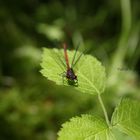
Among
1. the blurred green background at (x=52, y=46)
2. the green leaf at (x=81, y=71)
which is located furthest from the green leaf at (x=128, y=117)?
the blurred green background at (x=52, y=46)

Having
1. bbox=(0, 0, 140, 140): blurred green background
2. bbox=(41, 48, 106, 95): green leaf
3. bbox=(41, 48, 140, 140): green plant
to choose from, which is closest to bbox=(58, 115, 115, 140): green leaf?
bbox=(41, 48, 140, 140): green plant

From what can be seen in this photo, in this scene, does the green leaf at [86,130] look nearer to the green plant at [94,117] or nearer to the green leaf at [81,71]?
the green plant at [94,117]

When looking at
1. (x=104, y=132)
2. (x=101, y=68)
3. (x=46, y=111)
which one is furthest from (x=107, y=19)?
(x=104, y=132)

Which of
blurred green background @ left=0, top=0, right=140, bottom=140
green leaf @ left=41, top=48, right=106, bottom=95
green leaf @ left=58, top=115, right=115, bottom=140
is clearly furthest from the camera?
blurred green background @ left=0, top=0, right=140, bottom=140

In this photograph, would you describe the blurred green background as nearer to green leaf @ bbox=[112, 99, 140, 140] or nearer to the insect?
the insect

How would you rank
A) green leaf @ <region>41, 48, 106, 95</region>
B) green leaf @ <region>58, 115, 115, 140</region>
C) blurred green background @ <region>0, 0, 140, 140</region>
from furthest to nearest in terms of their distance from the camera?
blurred green background @ <region>0, 0, 140, 140</region>
green leaf @ <region>41, 48, 106, 95</region>
green leaf @ <region>58, 115, 115, 140</region>

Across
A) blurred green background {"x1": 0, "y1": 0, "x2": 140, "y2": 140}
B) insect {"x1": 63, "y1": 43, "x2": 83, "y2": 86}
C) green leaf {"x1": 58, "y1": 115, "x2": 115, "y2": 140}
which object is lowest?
green leaf {"x1": 58, "y1": 115, "x2": 115, "y2": 140}

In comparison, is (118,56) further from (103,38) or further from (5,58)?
(5,58)
